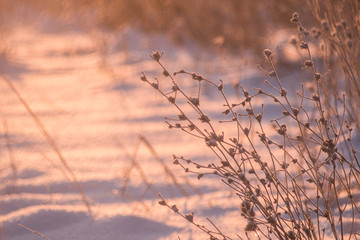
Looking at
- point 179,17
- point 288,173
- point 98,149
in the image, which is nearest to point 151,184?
point 98,149

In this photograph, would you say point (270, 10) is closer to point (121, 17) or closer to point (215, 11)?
point (215, 11)

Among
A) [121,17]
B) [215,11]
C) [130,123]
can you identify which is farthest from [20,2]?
[130,123]

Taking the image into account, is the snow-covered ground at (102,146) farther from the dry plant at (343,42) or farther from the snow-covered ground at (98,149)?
the dry plant at (343,42)

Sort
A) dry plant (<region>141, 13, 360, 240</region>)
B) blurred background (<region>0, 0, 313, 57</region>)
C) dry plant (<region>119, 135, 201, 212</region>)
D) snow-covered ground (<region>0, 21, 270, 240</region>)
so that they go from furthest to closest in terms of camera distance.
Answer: blurred background (<region>0, 0, 313, 57</region>), dry plant (<region>119, 135, 201, 212</region>), snow-covered ground (<region>0, 21, 270, 240</region>), dry plant (<region>141, 13, 360, 240</region>)

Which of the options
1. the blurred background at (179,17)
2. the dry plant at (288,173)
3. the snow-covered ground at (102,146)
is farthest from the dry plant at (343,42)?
the blurred background at (179,17)

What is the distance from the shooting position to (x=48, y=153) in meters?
2.47

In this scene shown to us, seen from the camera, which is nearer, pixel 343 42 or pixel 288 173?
pixel 288 173

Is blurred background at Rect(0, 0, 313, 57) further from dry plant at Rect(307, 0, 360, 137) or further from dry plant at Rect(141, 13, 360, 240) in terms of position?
dry plant at Rect(307, 0, 360, 137)

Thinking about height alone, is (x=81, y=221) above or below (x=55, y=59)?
below

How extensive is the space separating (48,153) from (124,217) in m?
0.82

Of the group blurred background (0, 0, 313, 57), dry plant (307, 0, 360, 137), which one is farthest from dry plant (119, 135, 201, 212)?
blurred background (0, 0, 313, 57)

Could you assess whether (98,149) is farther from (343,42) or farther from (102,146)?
(343,42)

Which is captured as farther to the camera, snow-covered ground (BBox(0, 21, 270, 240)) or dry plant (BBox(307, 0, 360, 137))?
snow-covered ground (BBox(0, 21, 270, 240))

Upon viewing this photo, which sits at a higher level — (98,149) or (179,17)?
(179,17)
